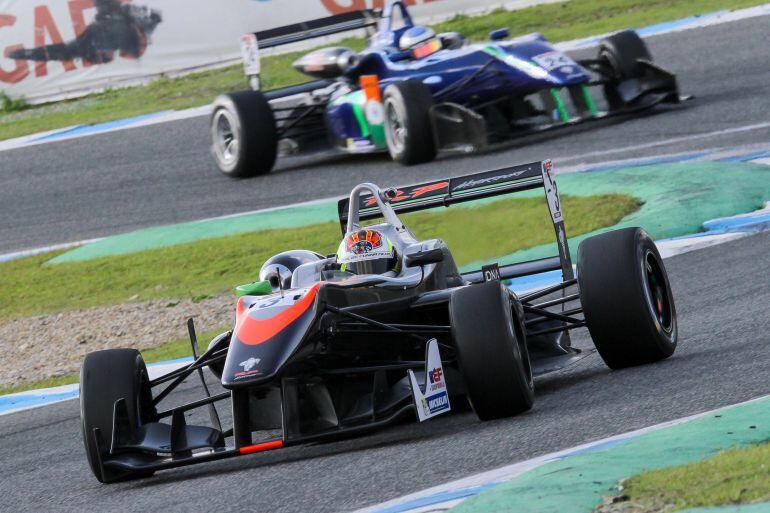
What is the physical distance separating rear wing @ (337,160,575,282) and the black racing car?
0.49 metres

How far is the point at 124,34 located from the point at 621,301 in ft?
47.3

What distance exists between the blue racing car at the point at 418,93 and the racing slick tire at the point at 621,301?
7652mm

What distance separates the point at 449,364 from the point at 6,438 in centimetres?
315

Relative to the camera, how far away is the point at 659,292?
743cm

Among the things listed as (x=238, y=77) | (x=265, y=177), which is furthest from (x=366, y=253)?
(x=238, y=77)

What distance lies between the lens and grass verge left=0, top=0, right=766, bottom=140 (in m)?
20.0

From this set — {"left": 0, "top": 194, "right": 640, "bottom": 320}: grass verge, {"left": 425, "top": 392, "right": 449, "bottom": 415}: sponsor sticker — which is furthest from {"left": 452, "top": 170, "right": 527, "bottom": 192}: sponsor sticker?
{"left": 0, "top": 194, "right": 640, "bottom": 320}: grass verge

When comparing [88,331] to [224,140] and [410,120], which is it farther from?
[224,140]

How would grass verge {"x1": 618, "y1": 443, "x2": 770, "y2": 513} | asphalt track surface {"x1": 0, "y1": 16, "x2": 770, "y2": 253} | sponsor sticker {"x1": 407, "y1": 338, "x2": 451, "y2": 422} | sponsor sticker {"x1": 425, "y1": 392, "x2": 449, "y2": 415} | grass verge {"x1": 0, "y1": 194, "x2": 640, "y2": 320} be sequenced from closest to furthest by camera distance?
grass verge {"x1": 618, "y1": 443, "x2": 770, "y2": 513}, sponsor sticker {"x1": 407, "y1": 338, "x2": 451, "y2": 422}, sponsor sticker {"x1": 425, "y1": 392, "x2": 449, "y2": 415}, grass verge {"x1": 0, "y1": 194, "x2": 640, "y2": 320}, asphalt track surface {"x1": 0, "y1": 16, "x2": 770, "y2": 253}

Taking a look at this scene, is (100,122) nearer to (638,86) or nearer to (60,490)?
(638,86)

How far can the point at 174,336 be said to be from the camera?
37.2 ft

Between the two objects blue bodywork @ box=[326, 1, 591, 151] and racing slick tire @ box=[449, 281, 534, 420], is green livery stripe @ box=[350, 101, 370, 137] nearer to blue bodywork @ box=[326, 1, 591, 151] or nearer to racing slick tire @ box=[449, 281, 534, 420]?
blue bodywork @ box=[326, 1, 591, 151]

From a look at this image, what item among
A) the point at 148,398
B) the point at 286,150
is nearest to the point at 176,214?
the point at 286,150

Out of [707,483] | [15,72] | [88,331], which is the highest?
[15,72]
